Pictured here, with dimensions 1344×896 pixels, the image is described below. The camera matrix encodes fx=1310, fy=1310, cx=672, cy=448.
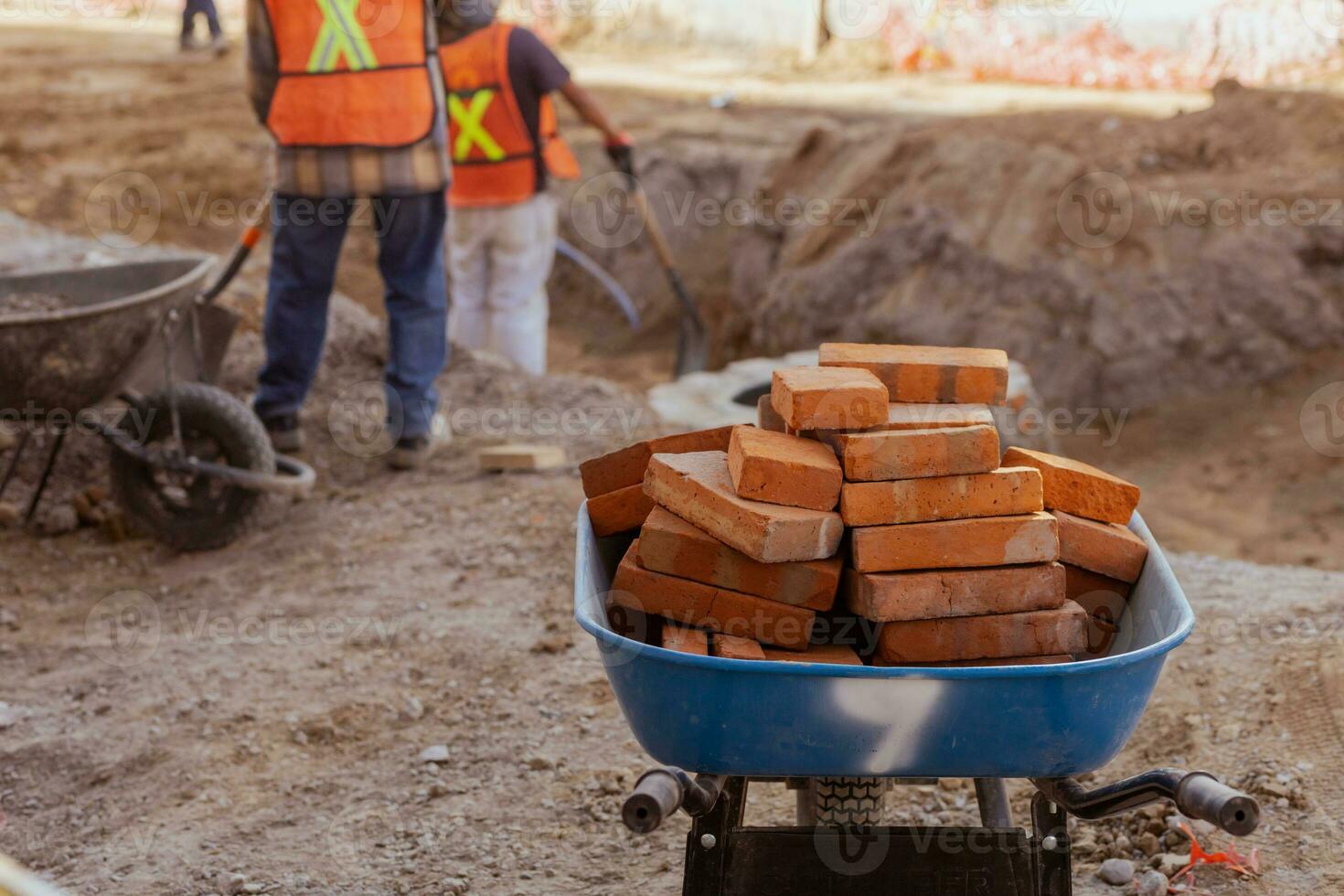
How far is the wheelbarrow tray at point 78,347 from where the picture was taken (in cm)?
393

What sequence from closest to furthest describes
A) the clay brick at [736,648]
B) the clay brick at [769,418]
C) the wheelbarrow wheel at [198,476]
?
the clay brick at [736,648] → the clay brick at [769,418] → the wheelbarrow wheel at [198,476]

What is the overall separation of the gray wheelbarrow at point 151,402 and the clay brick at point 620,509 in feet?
7.24

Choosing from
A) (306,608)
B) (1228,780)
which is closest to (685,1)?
(306,608)

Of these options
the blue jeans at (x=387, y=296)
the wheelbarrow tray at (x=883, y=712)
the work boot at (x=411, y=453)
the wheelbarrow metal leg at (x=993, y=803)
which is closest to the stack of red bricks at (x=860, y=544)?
the wheelbarrow tray at (x=883, y=712)

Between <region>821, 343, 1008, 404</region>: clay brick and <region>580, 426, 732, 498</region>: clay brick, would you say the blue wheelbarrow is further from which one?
<region>821, 343, 1008, 404</region>: clay brick

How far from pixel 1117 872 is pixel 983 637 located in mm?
914

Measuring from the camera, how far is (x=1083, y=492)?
230cm

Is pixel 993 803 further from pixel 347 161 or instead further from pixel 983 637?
pixel 347 161

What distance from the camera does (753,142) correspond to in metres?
10.0

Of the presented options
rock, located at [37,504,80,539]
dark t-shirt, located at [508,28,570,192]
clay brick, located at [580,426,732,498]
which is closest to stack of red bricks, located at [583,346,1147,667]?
clay brick, located at [580,426,732,498]

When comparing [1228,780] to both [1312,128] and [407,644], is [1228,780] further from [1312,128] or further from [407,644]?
[1312,128]

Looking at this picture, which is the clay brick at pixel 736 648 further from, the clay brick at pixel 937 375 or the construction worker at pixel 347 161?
the construction worker at pixel 347 161

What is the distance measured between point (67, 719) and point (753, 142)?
7.59m

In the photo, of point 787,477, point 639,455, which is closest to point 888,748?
point 787,477
